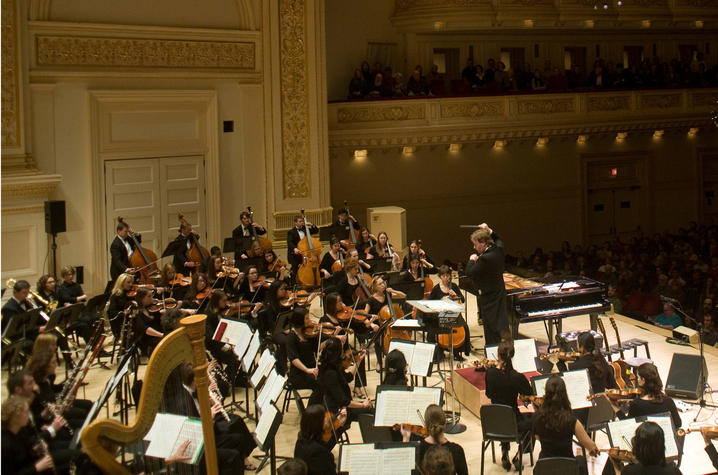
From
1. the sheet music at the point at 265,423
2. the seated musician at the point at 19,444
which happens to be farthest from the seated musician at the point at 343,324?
the seated musician at the point at 19,444

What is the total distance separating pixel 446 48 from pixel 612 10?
417cm

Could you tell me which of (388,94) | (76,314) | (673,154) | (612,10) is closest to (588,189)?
(673,154)

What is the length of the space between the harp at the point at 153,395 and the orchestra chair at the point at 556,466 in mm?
2489

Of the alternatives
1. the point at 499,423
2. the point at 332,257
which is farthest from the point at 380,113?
the point at 499,423

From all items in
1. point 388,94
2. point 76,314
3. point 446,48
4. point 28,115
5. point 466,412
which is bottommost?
point 466,412

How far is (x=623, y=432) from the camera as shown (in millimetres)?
6117

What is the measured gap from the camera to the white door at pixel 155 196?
13.4 metres

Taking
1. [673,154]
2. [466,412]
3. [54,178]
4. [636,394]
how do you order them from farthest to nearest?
[673,154], [54,178], [466,412], [636,394]

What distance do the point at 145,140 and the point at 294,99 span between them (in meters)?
2.82

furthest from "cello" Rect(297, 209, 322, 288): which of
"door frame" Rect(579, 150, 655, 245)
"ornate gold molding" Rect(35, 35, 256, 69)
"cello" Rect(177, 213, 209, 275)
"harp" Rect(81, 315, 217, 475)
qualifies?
"door frame" Rect(579, 150, 655, 245)

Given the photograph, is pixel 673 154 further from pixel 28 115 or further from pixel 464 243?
pixel 28 115

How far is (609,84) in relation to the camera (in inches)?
795

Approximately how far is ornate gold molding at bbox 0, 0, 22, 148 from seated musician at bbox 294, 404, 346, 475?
26.3ft

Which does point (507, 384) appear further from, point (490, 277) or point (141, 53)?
point (141, 53)
